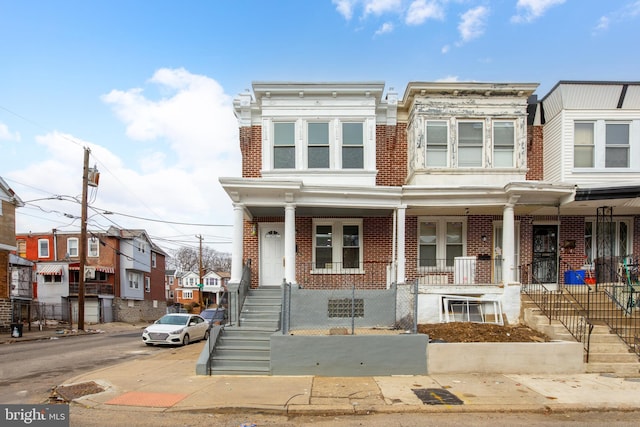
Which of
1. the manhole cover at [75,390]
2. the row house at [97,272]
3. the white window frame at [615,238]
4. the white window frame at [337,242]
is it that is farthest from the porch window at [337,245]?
the row house at [97,272]

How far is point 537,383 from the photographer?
8.24 metres

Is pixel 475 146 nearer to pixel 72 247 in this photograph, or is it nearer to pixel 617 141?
pixel 617 141

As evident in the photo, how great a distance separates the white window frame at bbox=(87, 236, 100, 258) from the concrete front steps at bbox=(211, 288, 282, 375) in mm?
31296

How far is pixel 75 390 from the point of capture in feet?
26.3

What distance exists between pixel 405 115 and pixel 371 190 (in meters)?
3.74

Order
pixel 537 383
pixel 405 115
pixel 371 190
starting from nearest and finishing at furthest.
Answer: pixel 537 383, pixel 371 190, pixel 405 115

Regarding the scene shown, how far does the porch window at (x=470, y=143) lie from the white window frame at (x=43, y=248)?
38052 mm

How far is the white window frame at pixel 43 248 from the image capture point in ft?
124

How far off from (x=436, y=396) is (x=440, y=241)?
24.7 ft

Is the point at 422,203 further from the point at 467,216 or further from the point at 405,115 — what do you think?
the point at 405,115

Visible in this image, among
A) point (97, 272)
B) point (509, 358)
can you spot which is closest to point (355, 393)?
point (509, 358)

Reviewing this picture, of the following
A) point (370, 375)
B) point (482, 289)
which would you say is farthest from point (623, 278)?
point (370, 375)

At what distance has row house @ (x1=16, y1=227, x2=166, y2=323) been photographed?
113 feet

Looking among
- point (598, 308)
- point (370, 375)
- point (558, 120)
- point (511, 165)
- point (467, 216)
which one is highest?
point (558, 120)
